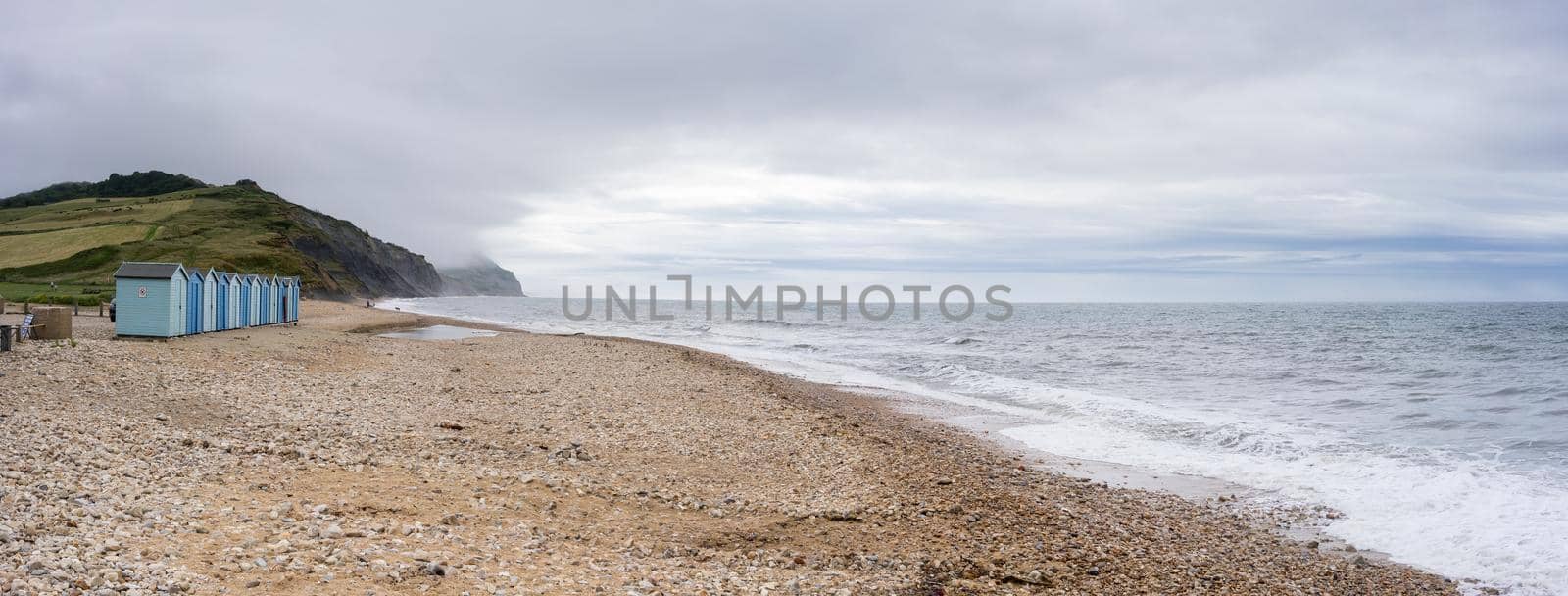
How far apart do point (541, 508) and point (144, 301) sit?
21965 mm

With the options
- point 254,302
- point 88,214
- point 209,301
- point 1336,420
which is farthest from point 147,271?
point 88,214

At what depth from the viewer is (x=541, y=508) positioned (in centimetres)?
860

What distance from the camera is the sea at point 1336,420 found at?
9.84 m

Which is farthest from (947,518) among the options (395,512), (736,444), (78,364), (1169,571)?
(78,364)

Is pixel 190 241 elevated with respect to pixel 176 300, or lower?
elevated

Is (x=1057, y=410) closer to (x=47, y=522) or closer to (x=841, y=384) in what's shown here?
(x=841, y=384)

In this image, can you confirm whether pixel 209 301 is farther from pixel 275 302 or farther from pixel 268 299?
pixel 275 302

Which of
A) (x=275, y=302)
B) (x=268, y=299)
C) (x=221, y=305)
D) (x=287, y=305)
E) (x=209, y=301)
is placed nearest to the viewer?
(x=209, y=301)

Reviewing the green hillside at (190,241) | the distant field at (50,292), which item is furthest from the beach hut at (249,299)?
the green hillside at (190,241)

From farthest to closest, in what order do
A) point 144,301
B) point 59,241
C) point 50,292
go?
point 59,241 < point 50,292 < point 144,301

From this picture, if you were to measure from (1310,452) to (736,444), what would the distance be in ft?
31.6

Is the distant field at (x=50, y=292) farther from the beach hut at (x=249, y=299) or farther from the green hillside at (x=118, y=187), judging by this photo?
the green hillside at (x=118, y=187)

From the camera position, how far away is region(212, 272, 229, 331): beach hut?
2883cm

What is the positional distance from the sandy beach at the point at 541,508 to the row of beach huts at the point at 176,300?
31.8 ft
